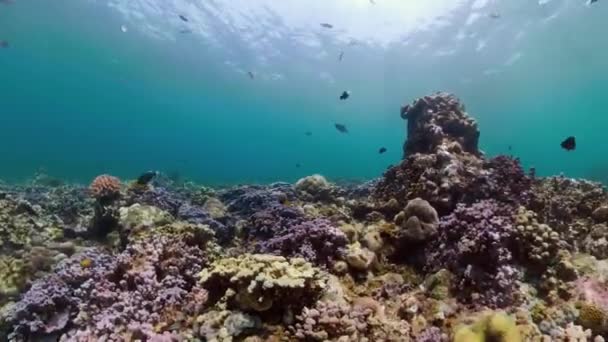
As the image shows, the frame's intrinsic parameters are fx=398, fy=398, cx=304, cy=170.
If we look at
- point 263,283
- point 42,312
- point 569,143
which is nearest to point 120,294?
point 42,312

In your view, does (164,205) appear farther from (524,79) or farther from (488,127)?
(488,127)

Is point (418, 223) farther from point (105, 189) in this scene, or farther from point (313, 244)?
point (105, 189)

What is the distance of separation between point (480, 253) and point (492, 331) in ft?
6.09

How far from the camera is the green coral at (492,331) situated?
143 inches

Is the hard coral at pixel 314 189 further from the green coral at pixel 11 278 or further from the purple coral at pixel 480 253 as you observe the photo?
the green coral at pixel 11 278

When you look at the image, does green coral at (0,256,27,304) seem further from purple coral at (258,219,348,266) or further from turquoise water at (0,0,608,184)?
turquoise water at (0,0,608,184)

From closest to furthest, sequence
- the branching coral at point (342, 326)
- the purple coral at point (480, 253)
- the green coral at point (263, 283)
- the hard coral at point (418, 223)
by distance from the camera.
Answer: the branching coral at point (342, 326), the green coral at point (263, 283), the purple coral at point (480, 253), the hard coral at point (418, 223)

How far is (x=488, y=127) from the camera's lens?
115 metres

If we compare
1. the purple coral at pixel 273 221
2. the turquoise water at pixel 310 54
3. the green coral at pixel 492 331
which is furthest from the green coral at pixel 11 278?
the turquoise water at pixel 310 54

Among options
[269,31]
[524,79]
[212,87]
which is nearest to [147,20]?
[269,31]

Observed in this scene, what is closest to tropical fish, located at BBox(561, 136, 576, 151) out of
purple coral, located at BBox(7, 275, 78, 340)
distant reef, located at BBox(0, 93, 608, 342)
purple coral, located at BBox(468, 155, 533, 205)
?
distant reef, located at BBox(0, 93, 608, 342)

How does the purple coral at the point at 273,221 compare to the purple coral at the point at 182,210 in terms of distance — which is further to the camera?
the purple coral at the point at 182,210

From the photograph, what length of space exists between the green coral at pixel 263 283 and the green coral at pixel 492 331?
4.85 feet

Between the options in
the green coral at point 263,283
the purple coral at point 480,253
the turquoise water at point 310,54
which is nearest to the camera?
the green coral at point 263,283
